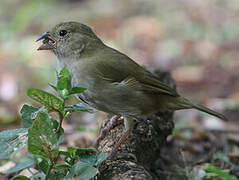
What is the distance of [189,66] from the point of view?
8.14m

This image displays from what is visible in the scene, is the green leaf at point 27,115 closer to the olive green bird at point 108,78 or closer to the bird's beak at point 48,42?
the olive green bird at point 108,78

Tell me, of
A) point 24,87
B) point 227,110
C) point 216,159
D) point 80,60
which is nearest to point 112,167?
point 80,60

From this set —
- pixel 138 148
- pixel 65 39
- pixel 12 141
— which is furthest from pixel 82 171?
pixel 65 39

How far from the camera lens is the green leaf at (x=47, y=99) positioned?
9.01 feet

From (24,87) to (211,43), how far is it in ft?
12.3

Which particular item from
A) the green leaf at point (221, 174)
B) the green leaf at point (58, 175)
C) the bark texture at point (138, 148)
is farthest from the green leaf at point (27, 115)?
the green leaf at point (221, 174)

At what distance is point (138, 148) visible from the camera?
353 cm

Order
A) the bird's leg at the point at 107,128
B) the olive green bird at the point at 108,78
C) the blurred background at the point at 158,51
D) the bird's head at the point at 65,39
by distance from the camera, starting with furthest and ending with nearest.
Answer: the blurred background at the point at 158,51 < the bird's head at the point at 65,39 < the bird's leg at the point at 107,128 < the olive green bird at the point at 108,78

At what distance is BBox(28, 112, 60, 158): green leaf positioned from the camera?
2699mm

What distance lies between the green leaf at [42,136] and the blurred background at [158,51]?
5.92ft

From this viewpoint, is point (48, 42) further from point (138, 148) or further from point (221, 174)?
point (221, 174)

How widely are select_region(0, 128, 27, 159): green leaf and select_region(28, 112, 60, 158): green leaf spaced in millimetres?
85

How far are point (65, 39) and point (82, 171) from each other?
1.60m

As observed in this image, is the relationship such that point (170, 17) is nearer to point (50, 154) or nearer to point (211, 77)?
point (211, 77)
